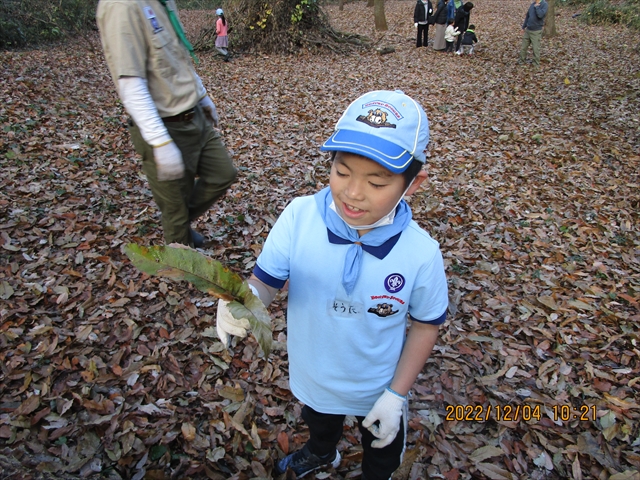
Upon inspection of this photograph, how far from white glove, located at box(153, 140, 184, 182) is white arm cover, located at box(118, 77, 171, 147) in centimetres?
4

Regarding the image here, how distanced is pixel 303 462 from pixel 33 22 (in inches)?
642

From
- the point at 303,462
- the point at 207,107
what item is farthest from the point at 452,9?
the point at 303,462

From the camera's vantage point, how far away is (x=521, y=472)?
2531 millimetres

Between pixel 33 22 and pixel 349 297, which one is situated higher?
pixel 33 22

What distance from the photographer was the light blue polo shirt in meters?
1.48

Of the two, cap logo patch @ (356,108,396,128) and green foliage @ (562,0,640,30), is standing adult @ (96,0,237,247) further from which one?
green foliage @ (562,0,640,30)

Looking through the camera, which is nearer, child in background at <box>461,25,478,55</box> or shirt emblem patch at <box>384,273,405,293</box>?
shirt emblem patch at <box>384,273,405,293</box>

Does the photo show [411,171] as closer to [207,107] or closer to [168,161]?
[168,161]

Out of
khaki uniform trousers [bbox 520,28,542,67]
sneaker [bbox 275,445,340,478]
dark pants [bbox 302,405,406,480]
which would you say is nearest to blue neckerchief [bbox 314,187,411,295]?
dark pants [bbox 302,405,406,480]

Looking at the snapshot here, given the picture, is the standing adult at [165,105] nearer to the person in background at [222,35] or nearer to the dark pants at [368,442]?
the dark pants at [368,442]

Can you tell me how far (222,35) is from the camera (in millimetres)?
11984

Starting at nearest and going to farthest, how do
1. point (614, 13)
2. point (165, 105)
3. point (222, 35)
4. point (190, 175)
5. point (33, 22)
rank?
point (165, 105) < point (190, 175) < point (222, 35) < point (33, 22) < point (614, 13)

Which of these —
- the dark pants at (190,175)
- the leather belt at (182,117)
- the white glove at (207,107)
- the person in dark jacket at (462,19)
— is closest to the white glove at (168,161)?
the dark pants at (190,175)
